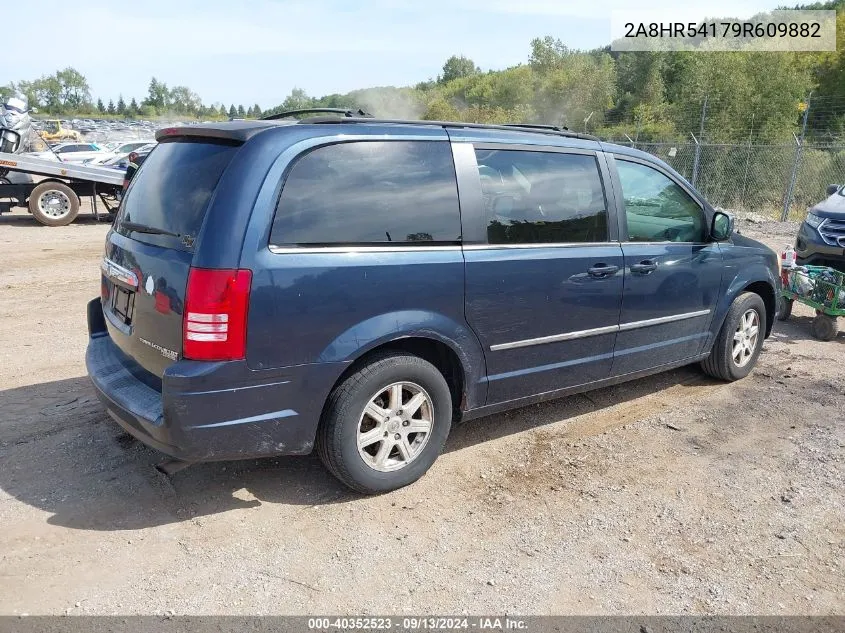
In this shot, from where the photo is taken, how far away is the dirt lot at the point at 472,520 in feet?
9.36

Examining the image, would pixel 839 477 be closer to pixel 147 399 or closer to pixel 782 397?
pixel 782 397

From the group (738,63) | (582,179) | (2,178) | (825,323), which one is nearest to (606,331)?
(582,179)

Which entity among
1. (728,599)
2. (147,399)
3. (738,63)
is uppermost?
(738,63)

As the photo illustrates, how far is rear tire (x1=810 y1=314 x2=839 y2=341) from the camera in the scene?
6758 mm

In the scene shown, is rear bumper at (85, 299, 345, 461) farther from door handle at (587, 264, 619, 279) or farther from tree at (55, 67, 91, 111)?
tree at (55, 67, 91, 111)

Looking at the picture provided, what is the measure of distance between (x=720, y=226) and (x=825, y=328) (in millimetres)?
2774

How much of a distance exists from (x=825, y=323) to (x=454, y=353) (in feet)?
16.1

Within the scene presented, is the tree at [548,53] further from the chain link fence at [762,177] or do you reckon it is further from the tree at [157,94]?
the tree at [157,94]

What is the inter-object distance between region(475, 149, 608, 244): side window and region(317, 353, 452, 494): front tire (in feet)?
2.93

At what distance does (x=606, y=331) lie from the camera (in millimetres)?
4355

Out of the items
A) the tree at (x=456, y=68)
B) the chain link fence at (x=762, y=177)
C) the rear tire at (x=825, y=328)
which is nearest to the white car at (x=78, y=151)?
the chain link fence at (x=762, y=177)

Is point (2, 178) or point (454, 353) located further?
point (2, 178)

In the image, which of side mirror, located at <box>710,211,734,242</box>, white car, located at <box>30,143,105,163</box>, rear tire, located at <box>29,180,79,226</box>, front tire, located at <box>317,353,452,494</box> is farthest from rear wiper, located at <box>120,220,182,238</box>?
white car, located at <box>30,143,105,163</box>

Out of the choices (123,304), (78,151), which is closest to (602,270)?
(123,304)
